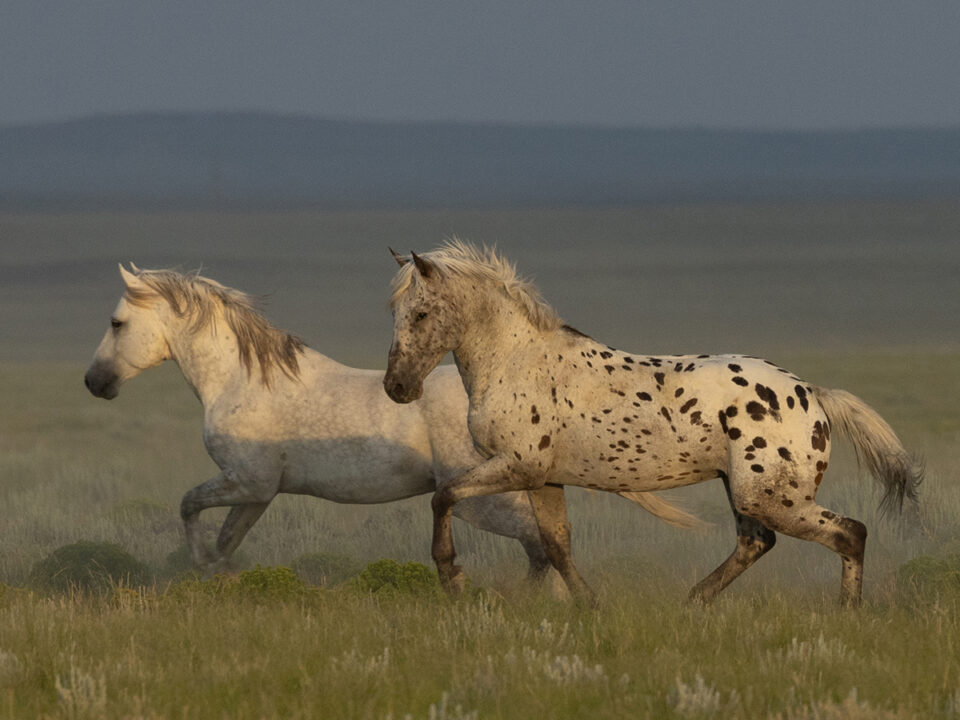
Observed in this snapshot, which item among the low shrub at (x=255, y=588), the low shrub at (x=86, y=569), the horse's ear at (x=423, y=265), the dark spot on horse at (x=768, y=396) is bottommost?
the low shrub at (x=86, y=569)

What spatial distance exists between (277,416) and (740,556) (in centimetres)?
Result: 407

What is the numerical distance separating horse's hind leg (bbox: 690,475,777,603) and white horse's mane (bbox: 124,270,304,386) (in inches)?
159

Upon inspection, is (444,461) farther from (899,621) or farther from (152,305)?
(899,621)

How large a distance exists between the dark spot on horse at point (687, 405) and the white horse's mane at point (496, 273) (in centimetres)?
96

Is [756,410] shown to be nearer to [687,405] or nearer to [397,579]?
[687,405]

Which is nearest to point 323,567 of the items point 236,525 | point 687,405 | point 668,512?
point 236,525

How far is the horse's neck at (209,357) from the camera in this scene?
10758 millimetres

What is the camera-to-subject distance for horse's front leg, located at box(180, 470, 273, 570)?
34.6ft

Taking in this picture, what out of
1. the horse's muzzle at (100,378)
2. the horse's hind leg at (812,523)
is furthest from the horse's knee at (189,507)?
the horse's hind leg at (812,523)

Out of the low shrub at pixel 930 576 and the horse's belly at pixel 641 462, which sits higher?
the horse's belly at pixel 641 462

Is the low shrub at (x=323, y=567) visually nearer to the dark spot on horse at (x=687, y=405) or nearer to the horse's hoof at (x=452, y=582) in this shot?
the horse's hoof at (x=452, y=582)

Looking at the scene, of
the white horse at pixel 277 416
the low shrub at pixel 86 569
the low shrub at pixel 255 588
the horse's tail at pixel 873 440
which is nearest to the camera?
the horse's tail at pixel 873 440

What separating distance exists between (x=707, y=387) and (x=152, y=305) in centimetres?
510

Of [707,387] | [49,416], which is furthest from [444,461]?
[49,416]
